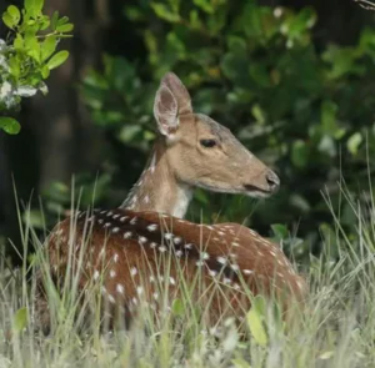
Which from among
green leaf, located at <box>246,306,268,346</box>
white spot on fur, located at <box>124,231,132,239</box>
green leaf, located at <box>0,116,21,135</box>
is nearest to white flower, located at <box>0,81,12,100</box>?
green leaf, located at <box>0,116,21,135</box>

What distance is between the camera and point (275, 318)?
5.98 meters

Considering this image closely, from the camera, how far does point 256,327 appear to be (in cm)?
569

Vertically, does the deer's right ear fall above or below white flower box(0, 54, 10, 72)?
below

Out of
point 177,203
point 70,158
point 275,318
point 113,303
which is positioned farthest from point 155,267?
point 70,158

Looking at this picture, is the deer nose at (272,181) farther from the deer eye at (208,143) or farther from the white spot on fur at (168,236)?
the white spot on fur at (168,236)

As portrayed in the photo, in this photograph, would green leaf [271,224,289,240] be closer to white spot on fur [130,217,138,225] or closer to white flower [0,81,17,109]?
white spot on fur [130,217,138,225]

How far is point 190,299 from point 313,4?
6257 mm

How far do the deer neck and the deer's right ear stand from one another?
0.13 metres

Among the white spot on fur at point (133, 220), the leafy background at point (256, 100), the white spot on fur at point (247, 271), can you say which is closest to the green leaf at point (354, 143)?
the leafy background at point (256, 100)

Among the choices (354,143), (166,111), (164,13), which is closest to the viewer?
(166,111)

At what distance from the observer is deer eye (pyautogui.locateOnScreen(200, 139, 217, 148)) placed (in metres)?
8.73

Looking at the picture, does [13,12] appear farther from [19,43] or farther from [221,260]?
[221,260]

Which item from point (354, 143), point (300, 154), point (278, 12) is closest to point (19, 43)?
point (354, 143)

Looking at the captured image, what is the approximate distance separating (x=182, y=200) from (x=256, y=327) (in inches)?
117
